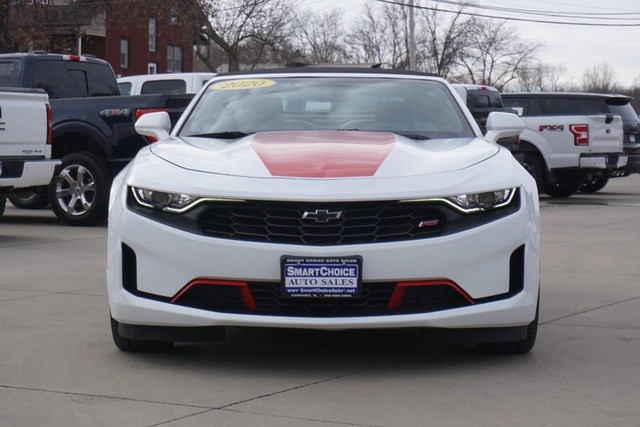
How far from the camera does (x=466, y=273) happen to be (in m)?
5.41

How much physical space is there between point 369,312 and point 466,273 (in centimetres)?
47

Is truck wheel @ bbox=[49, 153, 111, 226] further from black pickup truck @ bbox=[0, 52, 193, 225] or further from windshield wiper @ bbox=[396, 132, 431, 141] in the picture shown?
windshield wiper @ bbox=[396, 132, 431, 141]

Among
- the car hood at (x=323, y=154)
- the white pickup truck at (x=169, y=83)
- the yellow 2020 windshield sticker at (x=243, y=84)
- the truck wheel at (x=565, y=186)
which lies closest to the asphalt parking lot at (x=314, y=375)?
the car hood at (x=323, y=154)

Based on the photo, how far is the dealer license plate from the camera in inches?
209

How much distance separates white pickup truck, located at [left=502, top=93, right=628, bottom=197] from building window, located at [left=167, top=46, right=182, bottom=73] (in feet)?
144

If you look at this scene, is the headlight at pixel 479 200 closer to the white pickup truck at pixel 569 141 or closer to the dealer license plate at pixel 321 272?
the dealer license plate at pixel 321 272

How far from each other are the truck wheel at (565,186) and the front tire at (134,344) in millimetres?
17343

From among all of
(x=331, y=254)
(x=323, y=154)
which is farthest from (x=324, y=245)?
(x=323, y=154)

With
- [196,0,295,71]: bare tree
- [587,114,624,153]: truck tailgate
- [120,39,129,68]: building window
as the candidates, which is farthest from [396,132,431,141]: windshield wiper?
[120,39,129,68]: building window

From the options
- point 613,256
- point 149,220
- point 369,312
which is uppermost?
point 149,220

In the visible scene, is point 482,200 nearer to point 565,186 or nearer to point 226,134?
point 226,134

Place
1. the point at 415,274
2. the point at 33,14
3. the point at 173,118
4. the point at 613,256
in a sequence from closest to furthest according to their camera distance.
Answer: the point at 415,274 < the point at 613,256 < the point at 173,118 < the point at 33,14

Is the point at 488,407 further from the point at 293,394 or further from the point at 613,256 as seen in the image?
the point at 613,256

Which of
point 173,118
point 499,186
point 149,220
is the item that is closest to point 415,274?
point 499,186
